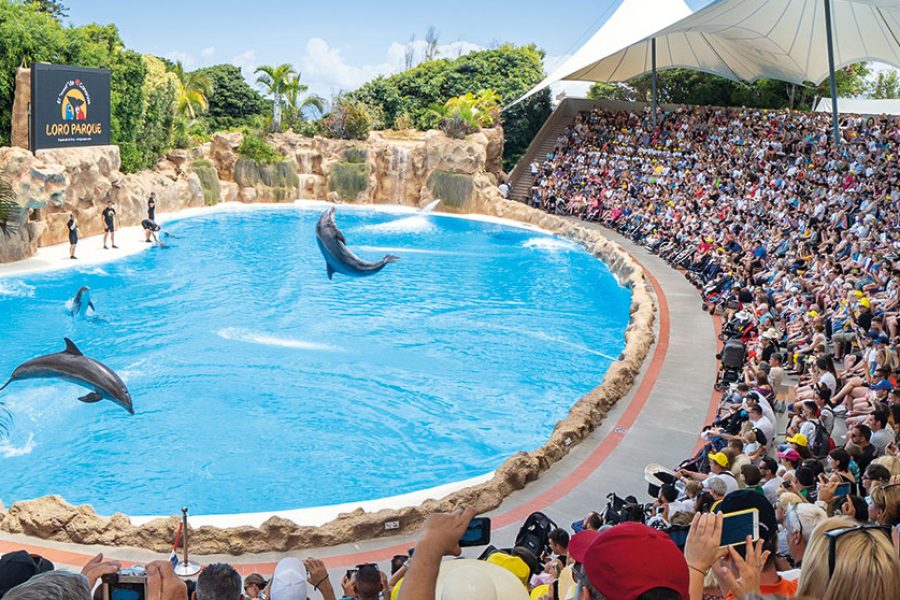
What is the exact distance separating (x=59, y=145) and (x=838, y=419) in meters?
16.8

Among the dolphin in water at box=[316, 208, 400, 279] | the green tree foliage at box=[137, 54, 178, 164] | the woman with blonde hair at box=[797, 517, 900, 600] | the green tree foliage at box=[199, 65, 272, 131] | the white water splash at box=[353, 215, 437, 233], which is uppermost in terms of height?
the green tree foliage at box=[199, 65, 272, 131]

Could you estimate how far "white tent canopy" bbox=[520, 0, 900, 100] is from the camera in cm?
1928

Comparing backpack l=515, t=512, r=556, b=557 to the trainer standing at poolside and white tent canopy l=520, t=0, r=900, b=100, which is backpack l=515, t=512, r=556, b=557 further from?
white tent canopy l=520, t=0, r=900, b=100

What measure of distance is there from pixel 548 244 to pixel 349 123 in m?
8.83

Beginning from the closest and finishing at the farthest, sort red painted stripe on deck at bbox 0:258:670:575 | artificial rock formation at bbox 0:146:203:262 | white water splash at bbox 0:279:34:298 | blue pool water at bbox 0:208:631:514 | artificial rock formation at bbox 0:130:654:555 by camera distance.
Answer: red painted stripe on deck at bbox 0:258:670:575 → artificial rock formation at bbox 0:130:654:555 → blue pool water at bbox 0:208:631:514 → white water splash at bbox 0:279:34:298 → artificial rock formation at bbox 0:146:203:262

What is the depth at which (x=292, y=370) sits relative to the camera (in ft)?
38.9

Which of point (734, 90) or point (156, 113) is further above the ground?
point (734, 90)

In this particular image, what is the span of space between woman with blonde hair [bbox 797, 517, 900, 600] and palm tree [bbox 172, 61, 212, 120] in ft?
106

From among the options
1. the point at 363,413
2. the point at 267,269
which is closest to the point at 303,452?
the point at 363,413

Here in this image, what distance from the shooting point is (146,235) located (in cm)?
1970

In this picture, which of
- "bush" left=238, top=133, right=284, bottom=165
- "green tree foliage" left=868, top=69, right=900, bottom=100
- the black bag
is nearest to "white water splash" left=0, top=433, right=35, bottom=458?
the black bag

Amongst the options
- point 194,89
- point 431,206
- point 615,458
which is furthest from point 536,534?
point 194,89

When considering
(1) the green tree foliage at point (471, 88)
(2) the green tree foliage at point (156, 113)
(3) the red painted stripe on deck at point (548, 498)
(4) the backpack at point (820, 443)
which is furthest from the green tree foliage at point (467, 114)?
(4) the backpack at point (820, 443)

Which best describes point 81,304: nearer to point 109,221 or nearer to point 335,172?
point 109,221
